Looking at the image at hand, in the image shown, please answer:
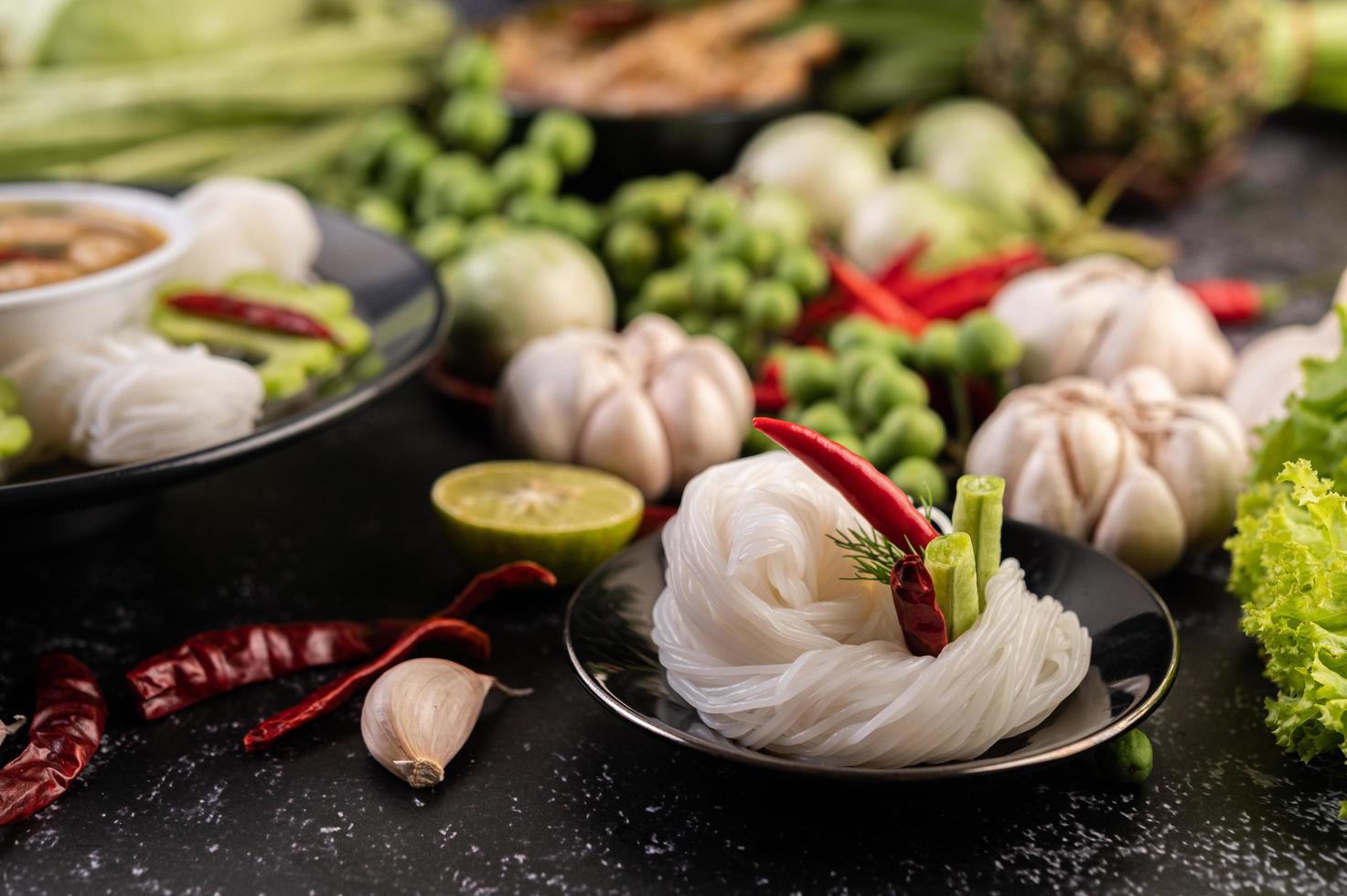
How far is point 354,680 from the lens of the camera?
40.0 inches

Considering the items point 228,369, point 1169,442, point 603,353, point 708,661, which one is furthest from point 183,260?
point 1169,442

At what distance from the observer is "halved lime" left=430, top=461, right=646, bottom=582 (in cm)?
115

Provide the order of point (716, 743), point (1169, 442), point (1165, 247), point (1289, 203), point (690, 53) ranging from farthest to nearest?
point (1289, 203)
point (690, 53)
point (1165, 247)
point (1169, 442)
point (716, 743)

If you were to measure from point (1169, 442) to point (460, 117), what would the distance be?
1.09 m

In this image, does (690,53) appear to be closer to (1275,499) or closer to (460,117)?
(460,117)

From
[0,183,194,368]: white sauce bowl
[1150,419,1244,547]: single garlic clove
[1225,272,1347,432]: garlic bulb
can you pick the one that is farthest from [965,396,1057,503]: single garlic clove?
[0,183,194,368]: white sauce bowl

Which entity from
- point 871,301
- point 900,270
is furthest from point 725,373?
point 900,270

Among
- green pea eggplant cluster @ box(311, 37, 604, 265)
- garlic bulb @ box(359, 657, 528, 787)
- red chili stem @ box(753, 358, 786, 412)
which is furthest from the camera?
green pea eggplant cluster @ box(311, 37, 604, 265)

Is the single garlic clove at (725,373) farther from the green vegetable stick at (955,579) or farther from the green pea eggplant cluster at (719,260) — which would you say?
the green vegetable stick at (955,579)

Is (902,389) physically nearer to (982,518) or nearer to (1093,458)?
(1093,458)

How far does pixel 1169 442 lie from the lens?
1189 mm

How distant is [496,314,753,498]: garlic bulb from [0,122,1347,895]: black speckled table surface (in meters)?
0.21

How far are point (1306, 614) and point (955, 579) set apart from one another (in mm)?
264

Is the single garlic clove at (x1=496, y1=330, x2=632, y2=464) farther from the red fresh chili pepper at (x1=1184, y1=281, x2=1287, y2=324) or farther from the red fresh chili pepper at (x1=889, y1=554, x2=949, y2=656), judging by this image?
the red fresh chili pepper at (x1=1184, y1=281, x2=1287, y2=324)
